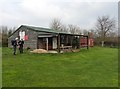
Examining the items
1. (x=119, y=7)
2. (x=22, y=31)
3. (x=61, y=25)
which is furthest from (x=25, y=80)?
(x=61, y=25)

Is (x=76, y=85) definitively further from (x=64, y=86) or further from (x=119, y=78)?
(x=119, y=78)

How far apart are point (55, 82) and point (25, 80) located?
4.30ft

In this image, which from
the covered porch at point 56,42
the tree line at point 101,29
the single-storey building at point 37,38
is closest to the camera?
the covered porch at point 56,42

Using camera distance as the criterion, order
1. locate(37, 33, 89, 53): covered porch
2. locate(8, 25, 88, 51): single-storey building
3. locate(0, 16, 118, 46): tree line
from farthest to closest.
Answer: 1. locate(0, 16, 118, 46): tree line
2. locate(8, 25, 88, 51): single-storey building
3. locate(37, 33, 89, 53): covered porch

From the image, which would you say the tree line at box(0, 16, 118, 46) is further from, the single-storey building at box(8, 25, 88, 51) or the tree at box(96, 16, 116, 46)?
the single-storey building at box(8, 25, 88, 51)

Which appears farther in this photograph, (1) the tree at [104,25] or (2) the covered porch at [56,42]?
(1) the tree at [104,25]

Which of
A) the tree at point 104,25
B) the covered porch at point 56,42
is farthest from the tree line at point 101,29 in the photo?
the covered porch at point 56,42

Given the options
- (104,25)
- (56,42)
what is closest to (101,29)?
(104,25)

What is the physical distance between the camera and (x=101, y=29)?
63.4 m

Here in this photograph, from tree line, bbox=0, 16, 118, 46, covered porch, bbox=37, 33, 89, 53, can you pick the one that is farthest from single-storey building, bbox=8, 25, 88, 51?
tree line, bbox=0, 16, 118, 46

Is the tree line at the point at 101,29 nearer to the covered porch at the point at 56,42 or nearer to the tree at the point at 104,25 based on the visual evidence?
the tree at the point at 104,25

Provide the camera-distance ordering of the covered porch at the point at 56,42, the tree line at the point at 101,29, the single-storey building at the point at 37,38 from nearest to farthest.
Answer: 1. the covered porch at the point at 56,42
2. the single-storey building at the point at 37,38
3. the tree line at the point at 101,29

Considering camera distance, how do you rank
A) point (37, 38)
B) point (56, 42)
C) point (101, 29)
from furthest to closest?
point (101, 29), point (56, 42), point (37, 38)

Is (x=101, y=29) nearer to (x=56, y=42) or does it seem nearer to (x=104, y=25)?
(x=104, y=25)
